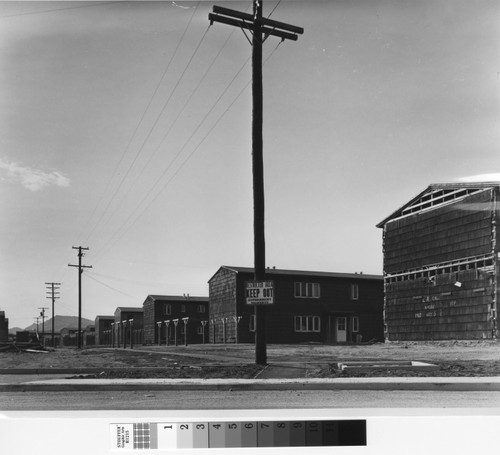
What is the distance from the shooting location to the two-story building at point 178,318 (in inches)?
408

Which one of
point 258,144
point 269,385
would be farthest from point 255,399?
point 258,144

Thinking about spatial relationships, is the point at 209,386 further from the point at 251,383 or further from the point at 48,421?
the point at 48,421

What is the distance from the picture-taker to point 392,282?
2517cm

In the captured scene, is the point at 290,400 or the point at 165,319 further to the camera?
the point at 165,319

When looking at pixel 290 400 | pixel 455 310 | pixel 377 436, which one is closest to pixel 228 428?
pixel 377 436

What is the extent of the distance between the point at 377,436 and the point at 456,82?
152 inches

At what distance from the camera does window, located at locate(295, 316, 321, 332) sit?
817 inches

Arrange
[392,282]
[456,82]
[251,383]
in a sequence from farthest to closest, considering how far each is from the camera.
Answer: [392,282]
[251,383]
[456,82]

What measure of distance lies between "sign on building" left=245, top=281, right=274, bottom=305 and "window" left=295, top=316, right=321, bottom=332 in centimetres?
1088

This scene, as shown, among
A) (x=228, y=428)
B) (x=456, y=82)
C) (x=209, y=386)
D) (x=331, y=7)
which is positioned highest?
(x=331, y=7)

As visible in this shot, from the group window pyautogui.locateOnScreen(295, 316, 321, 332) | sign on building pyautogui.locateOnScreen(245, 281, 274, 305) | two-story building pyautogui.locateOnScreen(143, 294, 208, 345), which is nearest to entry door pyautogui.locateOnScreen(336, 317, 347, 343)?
window pyautogui.locateOnScreen(295, 316, 321, 332)

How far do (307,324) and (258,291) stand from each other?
12286 millimetres

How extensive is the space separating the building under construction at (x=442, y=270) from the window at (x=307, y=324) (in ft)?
14.5

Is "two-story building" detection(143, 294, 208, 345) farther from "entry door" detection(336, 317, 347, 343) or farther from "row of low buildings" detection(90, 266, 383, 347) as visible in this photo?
"entry door" detection(336, 317, 347, 343)
